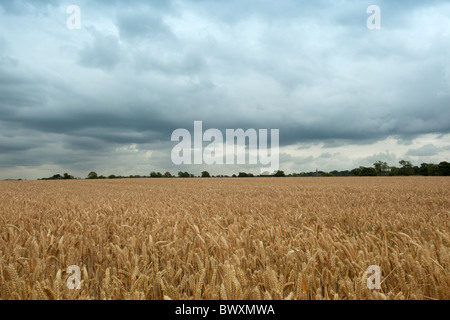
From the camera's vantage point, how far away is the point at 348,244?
2080 millimetres

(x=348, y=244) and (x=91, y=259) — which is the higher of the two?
(x=348, y=244)

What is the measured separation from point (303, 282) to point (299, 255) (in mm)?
504

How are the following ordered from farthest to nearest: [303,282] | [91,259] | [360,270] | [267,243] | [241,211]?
1. [241,211]
2. [267,243]
3. [91,259]
4. [360,270]
5. [303,282]

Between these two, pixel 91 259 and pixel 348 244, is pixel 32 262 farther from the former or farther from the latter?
pixel 348 244

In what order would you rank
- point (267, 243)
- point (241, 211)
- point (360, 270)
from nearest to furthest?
point (360, 270), point (267, 243), point (241, 211)
